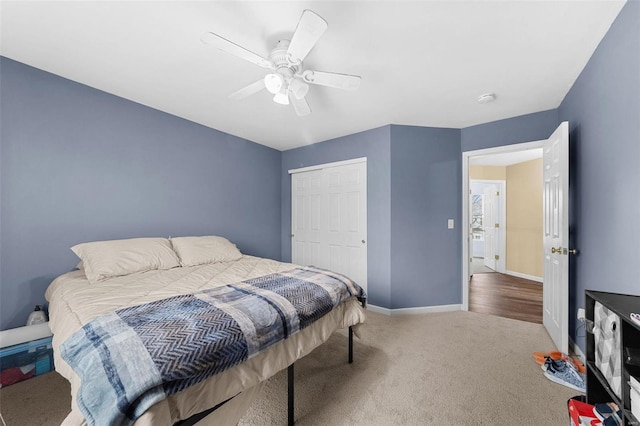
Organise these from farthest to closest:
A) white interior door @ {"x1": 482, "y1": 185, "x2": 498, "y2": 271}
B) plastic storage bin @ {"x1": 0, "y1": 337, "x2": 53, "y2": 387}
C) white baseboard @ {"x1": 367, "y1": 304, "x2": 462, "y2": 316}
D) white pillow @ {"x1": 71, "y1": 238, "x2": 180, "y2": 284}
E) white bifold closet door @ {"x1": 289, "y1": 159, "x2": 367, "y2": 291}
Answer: white interior door @ {"x1": 482, "y1": 185, "x2": 498, "y2": 271} → white bifold closet door @ {"x1": 289, "y1": 159, "x2": 367, "y2": 291} → white baseboard @ {"x1": 367, "y1": 304, "x2": 462, "y2": 316} → white pillow @ {"x1": 71, "y1": 238, "x2": 180, "y2": 284} → plastic storage bin @ {"x1": 0, "y1": 337, "x2": 53, "y2": 387}

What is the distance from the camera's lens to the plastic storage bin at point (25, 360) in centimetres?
184

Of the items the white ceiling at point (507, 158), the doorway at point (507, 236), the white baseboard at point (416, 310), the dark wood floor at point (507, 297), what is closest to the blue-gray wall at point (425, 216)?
the white baseboard at point (416, 310)

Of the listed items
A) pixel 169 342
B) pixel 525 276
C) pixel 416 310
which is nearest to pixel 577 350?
pixel 416 310

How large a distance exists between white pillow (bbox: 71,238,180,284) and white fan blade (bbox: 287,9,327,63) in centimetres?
203

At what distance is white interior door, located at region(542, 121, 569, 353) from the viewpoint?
6.96ft

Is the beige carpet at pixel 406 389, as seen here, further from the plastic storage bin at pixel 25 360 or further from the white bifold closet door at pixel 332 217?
the white bifold closet door at pixel 332 217

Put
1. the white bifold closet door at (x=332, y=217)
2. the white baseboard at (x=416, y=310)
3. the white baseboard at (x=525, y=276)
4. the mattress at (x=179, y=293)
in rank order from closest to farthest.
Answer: the mattress at (x=179, y=293)
the white baseboard at (x=416, y=310)
the white bifold closet door at (x=332, y=217)
the white baseboard at (x=525, y=276)

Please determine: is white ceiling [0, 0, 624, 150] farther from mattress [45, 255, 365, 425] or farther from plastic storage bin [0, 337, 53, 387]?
plastic storage bin [0, 337, 53, 387]

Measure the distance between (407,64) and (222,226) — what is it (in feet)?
9.36

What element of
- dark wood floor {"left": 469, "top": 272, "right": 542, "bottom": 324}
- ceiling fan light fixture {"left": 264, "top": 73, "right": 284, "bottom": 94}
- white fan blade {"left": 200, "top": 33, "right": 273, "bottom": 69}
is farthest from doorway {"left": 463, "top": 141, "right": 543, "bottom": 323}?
white fan blade {"left": 200, "top": 33, "right": 273, "bottom": 69}

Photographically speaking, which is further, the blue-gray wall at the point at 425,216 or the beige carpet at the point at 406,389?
the blue-gray wall at the point at 425,216

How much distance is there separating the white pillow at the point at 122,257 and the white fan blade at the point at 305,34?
79.9 inches

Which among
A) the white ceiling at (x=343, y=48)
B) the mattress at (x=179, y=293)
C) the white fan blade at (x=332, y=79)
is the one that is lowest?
the mattress at (x=179, y=293)

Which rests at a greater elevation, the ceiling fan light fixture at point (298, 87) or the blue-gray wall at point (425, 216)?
the ceiling fan light fixture at point (298, 87)
